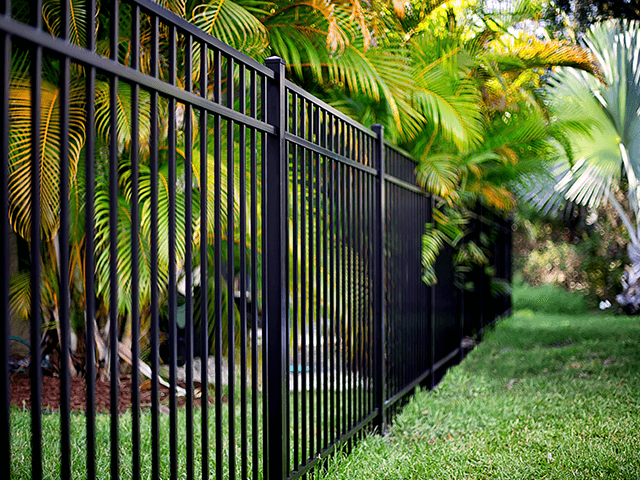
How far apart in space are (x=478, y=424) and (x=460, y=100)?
3.03 meters

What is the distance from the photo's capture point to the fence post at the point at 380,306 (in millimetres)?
4441

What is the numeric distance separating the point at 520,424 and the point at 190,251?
364 cm

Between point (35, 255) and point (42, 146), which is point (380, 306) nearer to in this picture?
point (42, 146)

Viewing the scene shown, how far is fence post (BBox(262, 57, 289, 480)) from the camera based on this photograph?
2.80 m

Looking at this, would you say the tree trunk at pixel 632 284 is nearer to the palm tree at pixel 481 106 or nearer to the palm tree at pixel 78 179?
the palm tree at pixel 481 106

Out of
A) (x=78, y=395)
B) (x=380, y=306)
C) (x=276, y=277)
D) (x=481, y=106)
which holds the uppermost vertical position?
(x=481, y=106)

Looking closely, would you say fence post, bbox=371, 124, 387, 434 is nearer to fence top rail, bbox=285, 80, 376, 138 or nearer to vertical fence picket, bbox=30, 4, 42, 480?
fence top rail, bbox=285, 80, 376, 138

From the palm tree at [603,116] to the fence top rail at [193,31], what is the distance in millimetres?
4888

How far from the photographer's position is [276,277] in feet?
9.29

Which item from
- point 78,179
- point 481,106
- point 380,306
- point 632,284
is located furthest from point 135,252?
point 632,284

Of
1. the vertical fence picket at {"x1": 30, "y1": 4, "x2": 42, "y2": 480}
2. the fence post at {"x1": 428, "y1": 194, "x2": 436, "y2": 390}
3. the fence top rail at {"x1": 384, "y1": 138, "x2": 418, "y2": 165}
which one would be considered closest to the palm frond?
the vertical fence picket at {"x1": 30, "y1": 4, "x2": 42, "y2": 480}

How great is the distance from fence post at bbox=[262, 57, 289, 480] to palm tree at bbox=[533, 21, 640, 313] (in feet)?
15.2

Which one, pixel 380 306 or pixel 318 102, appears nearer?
pixel 318 102

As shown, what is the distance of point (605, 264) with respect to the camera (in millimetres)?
16094
